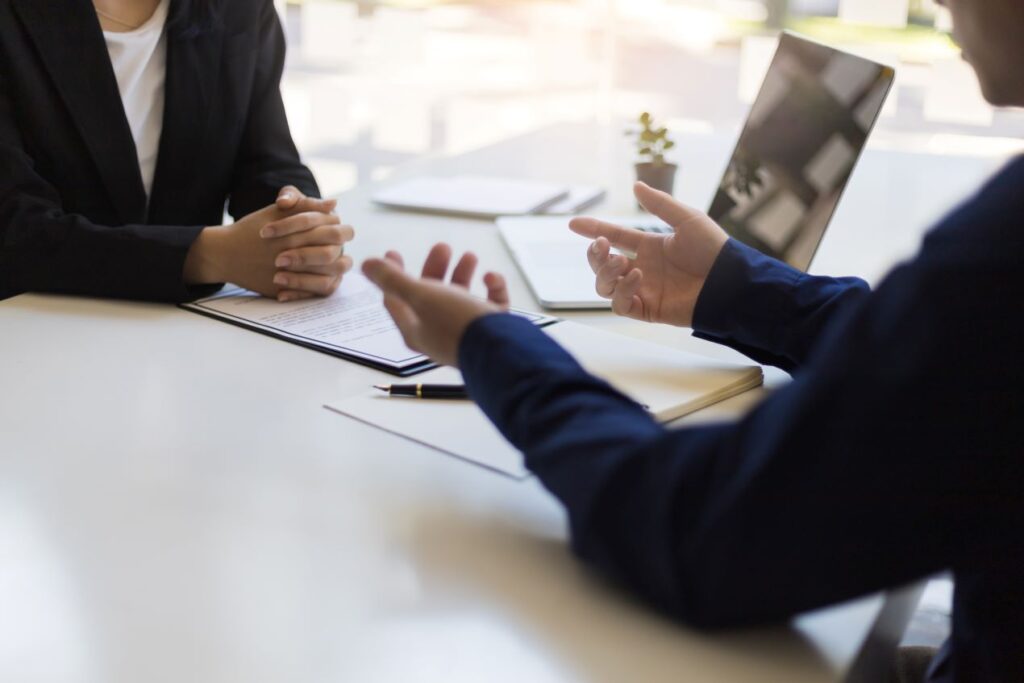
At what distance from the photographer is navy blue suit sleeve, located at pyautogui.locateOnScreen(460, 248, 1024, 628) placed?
21.6 inches

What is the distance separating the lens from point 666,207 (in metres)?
1.12

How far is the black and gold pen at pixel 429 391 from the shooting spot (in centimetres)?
97

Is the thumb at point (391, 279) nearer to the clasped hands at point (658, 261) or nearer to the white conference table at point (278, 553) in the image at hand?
the white conference table at point (278, 553)

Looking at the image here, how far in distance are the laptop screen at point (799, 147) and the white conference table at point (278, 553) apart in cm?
59

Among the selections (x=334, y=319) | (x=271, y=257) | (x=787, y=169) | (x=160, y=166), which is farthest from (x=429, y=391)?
(x=160, y=166)

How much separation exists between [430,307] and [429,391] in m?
0.20

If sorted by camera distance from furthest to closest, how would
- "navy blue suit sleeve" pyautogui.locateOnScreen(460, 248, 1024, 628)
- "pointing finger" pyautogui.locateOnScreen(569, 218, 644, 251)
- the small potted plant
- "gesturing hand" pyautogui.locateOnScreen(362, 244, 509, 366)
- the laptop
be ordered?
the small potted plant → the laptop → "pointing finger" pyautogui.locateOnScreen(569, 218, 644, 251) → "gesturing hand" pyautogui.locateOnScreen(362, 244, 509, 366) → "navy blue suit sleeve" pyautogui.locateOnScreen(460, 248, 1024, 628)

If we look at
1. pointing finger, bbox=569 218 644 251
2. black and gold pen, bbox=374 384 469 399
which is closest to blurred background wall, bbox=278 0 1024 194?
pointing finger, bbox=569 218 644 251

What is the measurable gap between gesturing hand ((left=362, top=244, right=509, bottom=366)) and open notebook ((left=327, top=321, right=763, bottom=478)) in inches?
4.2

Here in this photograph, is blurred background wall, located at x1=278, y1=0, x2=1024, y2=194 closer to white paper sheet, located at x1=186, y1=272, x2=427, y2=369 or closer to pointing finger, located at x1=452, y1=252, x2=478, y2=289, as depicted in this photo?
white paper sheet, located at x1=186, y1=272, x2=427, y2=369

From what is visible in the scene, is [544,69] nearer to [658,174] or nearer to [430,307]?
[658,174]

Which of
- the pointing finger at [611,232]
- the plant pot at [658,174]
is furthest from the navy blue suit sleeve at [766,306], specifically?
the plant pot at [658,174]

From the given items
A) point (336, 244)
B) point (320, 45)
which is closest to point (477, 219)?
point (336, 244)

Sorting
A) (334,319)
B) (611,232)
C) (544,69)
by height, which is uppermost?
(611,232)
